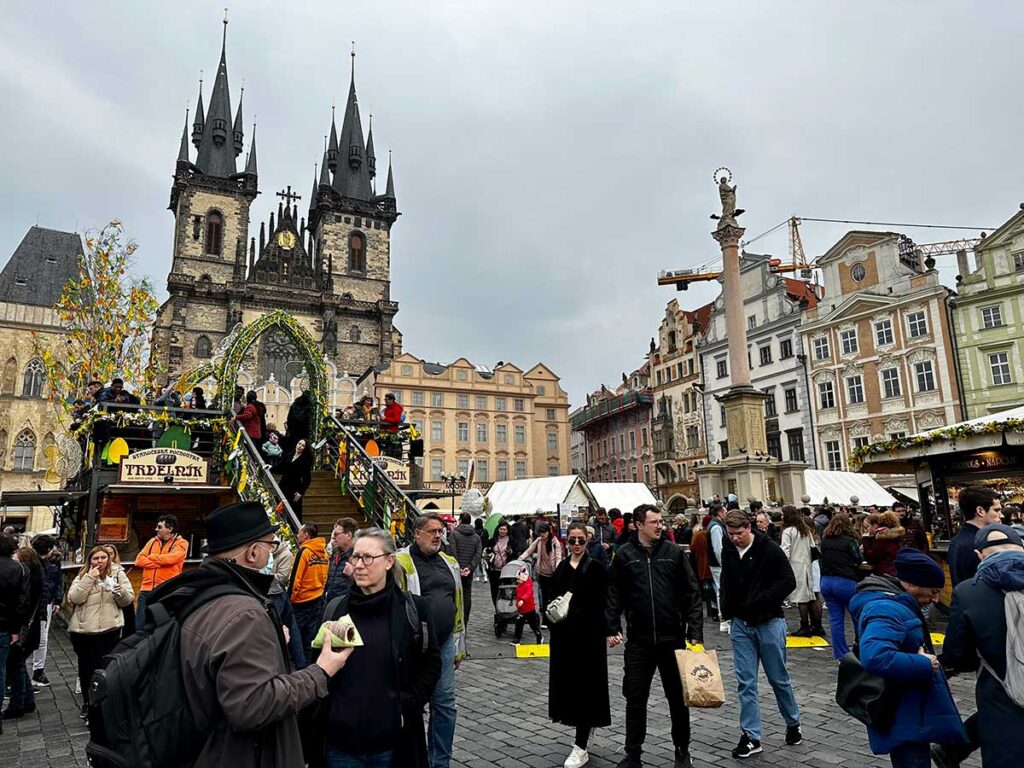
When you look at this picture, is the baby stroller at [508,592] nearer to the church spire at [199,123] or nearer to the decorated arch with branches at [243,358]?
the decorated arch with branches at [243,358]

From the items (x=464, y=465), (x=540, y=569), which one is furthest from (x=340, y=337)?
(x=540, y=569)

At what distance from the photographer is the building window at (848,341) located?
120 feet

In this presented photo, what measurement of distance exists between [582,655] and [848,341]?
3670 cm

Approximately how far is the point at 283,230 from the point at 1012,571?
6841 cm

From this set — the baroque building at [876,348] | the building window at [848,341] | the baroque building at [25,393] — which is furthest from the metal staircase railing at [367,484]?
the baroque building at [25,393]

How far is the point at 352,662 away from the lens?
3.06 meters

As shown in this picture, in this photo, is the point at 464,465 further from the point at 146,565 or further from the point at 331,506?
the point at 146,565

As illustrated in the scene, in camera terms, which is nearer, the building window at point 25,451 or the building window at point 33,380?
the building window at point 25,451

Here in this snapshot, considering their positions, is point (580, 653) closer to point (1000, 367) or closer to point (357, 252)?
point (1000, 367)

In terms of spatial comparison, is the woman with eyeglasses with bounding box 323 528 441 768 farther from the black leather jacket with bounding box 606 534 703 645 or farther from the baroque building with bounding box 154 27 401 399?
the baroque building with bounding box 154 27 401 399

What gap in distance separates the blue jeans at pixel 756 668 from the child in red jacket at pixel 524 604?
16.8 ft

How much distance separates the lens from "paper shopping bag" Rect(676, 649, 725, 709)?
14.7ft

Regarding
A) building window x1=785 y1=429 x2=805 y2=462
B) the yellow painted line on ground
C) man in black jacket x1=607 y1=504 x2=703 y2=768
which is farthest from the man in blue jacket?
building window x1=785 y1=429 x2=805 y2=462

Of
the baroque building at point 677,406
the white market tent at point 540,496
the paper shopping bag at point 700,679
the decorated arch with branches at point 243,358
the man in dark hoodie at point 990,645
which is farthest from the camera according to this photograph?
the baroque building at point 677,406
